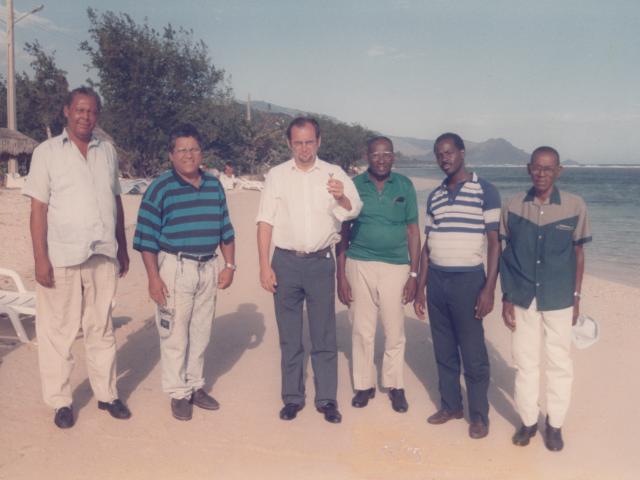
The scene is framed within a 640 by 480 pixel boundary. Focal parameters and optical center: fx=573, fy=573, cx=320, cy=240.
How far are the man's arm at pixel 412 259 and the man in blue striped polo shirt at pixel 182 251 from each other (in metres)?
1.32

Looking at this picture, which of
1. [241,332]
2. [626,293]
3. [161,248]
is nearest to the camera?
[161,248]

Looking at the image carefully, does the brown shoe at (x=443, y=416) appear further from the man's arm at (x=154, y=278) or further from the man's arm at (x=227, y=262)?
the man's arm at (x=154, y=278)

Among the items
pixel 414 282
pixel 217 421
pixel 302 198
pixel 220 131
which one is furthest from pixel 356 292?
pixel 220 131

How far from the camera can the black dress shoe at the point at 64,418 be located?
3.80 m

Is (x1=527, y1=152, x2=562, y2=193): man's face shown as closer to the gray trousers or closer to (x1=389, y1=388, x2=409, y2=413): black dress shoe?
the gray trousers

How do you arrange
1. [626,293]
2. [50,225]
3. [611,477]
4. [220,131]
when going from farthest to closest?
[220,131], [626,293], [50,225], [611,477]

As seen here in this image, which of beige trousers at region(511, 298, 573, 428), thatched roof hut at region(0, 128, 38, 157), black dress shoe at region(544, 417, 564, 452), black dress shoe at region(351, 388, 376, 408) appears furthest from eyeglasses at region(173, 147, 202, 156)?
thatched roof hut at region(0, 128, 38, 157)

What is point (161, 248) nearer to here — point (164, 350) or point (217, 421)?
point (164, 350)

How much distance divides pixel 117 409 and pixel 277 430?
1.14m

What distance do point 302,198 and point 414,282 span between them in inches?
40.3

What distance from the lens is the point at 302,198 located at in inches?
152

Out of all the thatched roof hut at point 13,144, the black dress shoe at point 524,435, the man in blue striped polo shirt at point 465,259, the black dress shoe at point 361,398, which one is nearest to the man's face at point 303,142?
the man in blue striped polo shirt at point 465,259

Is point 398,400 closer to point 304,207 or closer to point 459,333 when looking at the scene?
point 459,333

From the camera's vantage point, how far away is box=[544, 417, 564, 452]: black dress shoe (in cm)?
360
